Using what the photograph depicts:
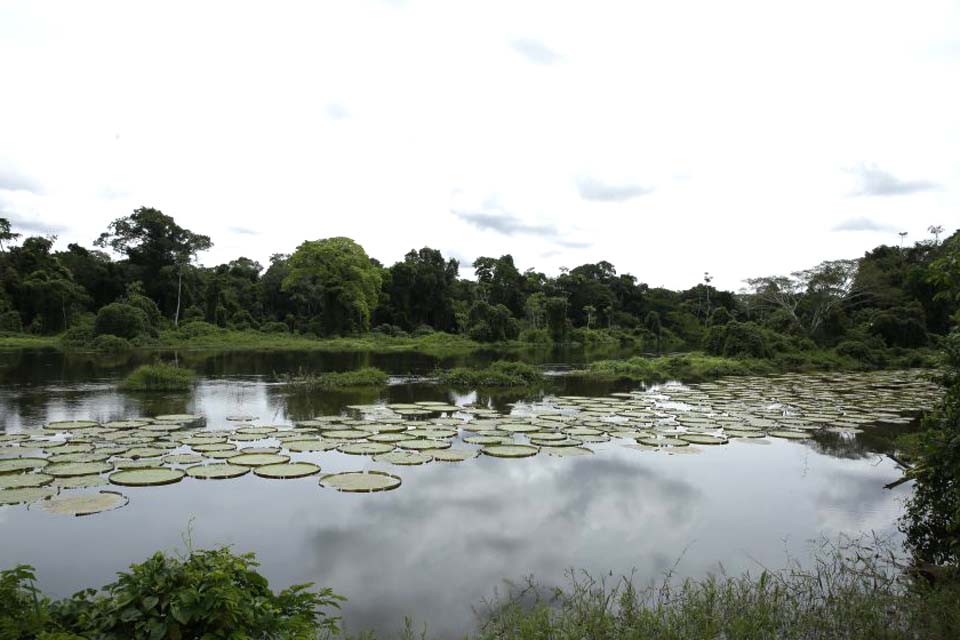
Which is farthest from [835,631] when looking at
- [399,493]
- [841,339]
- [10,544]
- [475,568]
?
[841,339]

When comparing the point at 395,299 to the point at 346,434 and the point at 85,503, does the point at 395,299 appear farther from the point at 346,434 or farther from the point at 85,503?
the point at 85,503

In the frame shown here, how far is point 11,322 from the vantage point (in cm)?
4025

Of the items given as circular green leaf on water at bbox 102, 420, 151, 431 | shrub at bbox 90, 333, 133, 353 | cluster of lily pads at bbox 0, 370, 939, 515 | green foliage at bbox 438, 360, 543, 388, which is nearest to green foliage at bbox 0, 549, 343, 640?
cluster of lily pads at bbox 0, 370, 939, 515

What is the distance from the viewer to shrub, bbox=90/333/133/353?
33969 mm

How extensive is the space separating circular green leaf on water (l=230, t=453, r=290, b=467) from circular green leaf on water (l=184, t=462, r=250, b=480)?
147mm

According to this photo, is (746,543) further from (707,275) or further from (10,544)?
(707,275)

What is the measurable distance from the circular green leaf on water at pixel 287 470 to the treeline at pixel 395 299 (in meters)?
28.3

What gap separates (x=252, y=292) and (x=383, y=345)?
20443 millimetres

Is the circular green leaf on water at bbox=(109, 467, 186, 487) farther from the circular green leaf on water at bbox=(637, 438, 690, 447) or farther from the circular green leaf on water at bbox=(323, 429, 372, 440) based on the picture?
the circular green leaf on water at bbox=(637, 438, 690, 447)

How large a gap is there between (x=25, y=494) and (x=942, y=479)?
10340mm

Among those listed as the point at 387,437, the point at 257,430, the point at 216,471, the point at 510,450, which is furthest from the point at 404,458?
the point at 257,430

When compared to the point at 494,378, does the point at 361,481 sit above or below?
below

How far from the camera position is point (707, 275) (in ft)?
259

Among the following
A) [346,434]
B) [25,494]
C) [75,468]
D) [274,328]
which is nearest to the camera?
[25,494]
